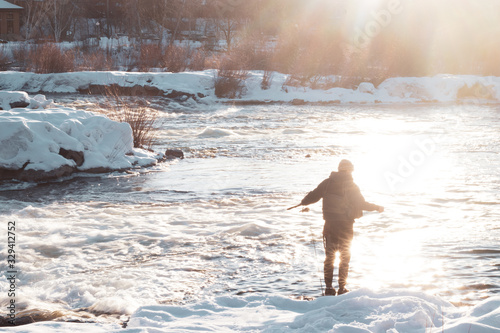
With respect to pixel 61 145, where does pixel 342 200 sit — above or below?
above

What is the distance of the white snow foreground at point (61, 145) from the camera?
10.4 metres

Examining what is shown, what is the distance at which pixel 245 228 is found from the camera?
7.39 metres

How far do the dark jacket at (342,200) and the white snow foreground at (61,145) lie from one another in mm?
6941

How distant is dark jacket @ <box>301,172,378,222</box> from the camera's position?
16.2 feet

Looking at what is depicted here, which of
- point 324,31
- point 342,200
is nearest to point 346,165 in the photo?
point 342,200

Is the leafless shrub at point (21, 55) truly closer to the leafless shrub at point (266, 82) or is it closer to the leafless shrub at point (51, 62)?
the leafless shrub at point (51, 62)

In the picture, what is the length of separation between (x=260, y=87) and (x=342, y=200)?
71.8 ft

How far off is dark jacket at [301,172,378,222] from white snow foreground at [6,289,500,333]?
666mm

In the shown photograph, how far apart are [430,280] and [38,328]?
11.6 ft

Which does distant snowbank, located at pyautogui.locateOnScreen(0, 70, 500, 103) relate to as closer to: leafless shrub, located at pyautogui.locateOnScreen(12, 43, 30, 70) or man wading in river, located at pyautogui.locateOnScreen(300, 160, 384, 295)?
leafless shrub, located at pyautogui.locateOnScreen(12, 43, 30, 70)

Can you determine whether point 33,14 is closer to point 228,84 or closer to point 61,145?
point 228,84

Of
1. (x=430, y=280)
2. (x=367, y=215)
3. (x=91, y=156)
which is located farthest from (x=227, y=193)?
(x=430, y=280)

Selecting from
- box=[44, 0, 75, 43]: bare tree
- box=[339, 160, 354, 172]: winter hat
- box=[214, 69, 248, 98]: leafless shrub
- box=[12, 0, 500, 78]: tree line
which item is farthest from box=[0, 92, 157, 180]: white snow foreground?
box=[44, 0, 75, 43]: bare tree

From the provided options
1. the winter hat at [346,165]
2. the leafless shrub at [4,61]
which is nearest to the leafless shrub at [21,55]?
the leafless shrub at [4,61]
